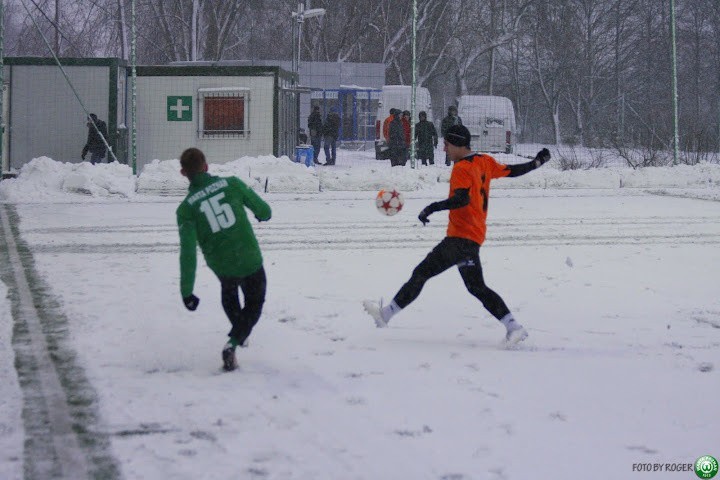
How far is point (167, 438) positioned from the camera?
17.7 ft

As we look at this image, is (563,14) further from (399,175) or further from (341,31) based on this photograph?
(399,175)

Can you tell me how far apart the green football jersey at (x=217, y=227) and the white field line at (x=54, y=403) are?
3.16 feet

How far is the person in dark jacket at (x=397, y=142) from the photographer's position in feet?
88.5

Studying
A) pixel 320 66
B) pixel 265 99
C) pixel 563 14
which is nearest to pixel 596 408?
pixel 265 99

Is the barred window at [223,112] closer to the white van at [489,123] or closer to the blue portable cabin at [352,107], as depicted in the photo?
the white van at [489,123]

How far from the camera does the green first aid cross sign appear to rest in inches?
1016

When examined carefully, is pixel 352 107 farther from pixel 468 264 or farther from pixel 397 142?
pixel 468 264

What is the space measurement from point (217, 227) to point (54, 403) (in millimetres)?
1421

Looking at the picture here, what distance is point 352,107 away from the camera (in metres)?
45.1

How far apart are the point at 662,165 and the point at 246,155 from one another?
395 inches

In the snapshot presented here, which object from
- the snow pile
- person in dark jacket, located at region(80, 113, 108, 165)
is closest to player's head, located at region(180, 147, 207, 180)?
the snow pile

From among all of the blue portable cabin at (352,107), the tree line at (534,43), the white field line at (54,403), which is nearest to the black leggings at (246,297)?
the white field line at (54,403)

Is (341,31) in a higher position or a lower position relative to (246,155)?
higher

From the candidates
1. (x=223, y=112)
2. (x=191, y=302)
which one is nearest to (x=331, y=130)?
(x=223, y=112)
